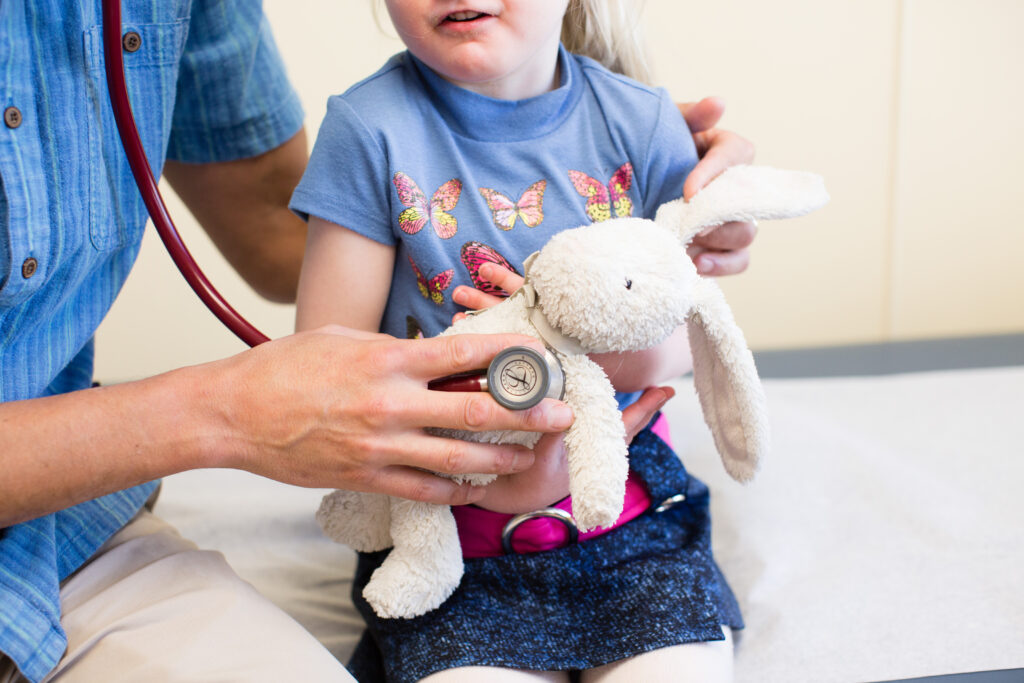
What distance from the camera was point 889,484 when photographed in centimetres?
→ 121

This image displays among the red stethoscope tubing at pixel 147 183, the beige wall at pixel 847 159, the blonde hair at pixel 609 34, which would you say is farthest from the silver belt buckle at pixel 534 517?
the beige wall at pixel 847 159

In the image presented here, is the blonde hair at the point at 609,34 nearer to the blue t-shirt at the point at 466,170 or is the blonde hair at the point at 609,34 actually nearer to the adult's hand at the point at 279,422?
the blue t-shirt at the point at 466,170

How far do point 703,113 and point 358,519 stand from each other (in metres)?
0.63

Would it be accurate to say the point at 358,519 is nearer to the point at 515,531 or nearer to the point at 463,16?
the point at 515,531

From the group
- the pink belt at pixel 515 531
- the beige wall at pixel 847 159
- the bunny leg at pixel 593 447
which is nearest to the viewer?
the bunny leg at pixel 593 447

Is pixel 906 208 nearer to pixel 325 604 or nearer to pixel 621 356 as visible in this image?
pixel 621 356

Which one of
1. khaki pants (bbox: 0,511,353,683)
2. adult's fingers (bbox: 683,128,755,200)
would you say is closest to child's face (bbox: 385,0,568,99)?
adult's fingers (bbox: 683,128,755,200)

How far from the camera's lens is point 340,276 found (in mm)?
895

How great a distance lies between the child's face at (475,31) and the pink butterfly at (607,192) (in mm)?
152

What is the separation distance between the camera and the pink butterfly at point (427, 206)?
873 millimetres

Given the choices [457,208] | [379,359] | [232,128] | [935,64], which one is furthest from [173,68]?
[935,64]

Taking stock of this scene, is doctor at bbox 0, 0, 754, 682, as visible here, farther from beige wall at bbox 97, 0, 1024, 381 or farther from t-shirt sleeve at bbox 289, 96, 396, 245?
beige wall at bbox 97, 0, 1024, 381

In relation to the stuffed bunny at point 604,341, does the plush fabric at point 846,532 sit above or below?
below

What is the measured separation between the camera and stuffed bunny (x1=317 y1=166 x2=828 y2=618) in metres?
0.70
